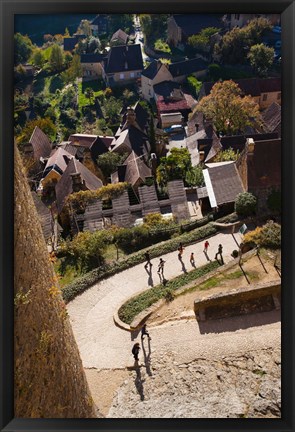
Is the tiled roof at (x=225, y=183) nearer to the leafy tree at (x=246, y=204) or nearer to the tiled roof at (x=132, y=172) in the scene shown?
the leafy tree at (x=246, y=204)

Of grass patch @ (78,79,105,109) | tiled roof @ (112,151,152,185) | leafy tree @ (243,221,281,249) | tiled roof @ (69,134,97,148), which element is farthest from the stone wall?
grass patch @ (78,79,105,109)


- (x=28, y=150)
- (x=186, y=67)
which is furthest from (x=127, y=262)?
(x=186, y=67)

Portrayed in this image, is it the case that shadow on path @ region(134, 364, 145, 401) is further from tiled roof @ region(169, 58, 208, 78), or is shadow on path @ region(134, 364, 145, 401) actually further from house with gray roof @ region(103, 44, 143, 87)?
house with gray roof @ region(103, 44, 143, 87)

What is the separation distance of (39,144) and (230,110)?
49.6 ft

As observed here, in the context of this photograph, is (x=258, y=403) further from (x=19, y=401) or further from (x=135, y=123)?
(x=135, y=123)

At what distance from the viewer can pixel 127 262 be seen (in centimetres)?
1677

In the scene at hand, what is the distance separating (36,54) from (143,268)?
3862 cm

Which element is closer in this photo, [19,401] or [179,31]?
[19,401]

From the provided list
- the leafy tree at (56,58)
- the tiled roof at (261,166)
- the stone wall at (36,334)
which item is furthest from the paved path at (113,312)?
the leafy tree at (56,58)

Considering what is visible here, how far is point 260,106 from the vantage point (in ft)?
121

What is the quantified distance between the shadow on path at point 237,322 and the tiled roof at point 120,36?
1936 inches

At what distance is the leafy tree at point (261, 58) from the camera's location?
39000mm

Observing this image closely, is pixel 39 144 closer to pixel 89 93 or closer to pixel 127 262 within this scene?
pixel 89 93

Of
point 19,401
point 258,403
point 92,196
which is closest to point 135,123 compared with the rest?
point 92,196
